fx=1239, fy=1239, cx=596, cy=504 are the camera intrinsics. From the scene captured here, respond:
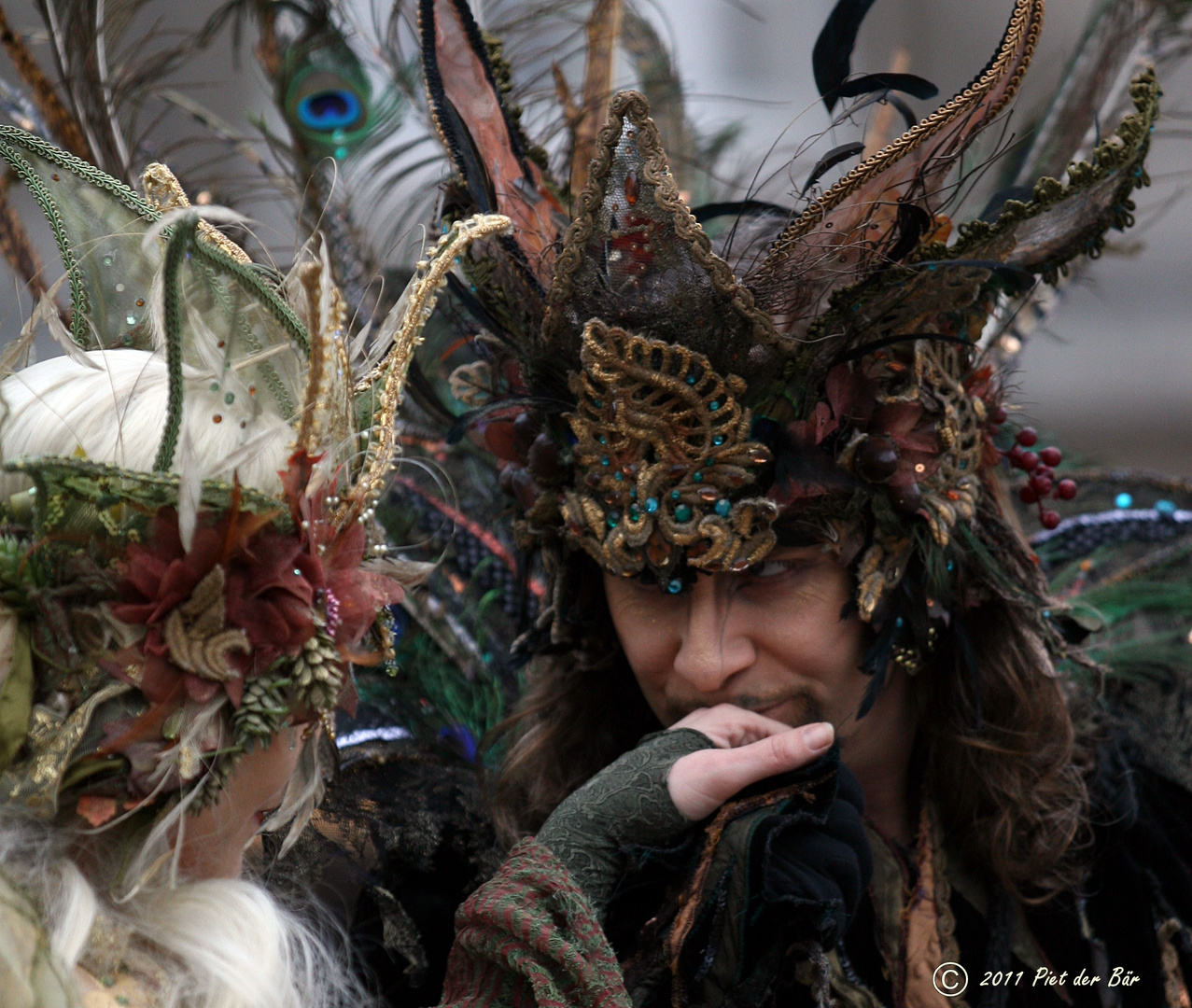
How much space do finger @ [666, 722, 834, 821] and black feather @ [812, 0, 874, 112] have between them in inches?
33.3

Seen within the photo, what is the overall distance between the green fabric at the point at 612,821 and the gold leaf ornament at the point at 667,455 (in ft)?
0.87

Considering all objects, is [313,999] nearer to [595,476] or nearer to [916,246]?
[595,476]

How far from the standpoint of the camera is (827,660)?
175cm

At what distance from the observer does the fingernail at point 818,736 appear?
1.60 metres

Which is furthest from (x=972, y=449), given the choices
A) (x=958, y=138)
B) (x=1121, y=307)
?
(x=1121, y=307)

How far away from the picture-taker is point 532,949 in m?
1.37

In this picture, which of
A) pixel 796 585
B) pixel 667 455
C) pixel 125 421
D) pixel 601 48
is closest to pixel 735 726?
pixel 796 585

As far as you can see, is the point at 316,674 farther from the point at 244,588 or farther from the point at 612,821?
the point at 612,821

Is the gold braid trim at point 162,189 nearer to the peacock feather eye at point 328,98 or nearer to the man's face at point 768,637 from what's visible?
the man's face at point 768,637

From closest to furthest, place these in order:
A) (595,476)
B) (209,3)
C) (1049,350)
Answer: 1. (595,476)
2. (209,3)
3. (1049,350)

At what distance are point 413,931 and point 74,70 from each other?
140 cm

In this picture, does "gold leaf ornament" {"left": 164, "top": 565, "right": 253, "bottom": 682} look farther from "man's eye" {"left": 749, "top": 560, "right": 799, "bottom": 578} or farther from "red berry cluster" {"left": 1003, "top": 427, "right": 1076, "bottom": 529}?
"red berry cluster" {"left": 1003, "top": 427, "right": 1076, "bottom": 529}

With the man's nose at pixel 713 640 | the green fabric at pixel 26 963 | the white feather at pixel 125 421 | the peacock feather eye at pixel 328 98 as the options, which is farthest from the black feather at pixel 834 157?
the green fabric at pixel 26 963

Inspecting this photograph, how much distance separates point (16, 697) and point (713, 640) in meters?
0.95
